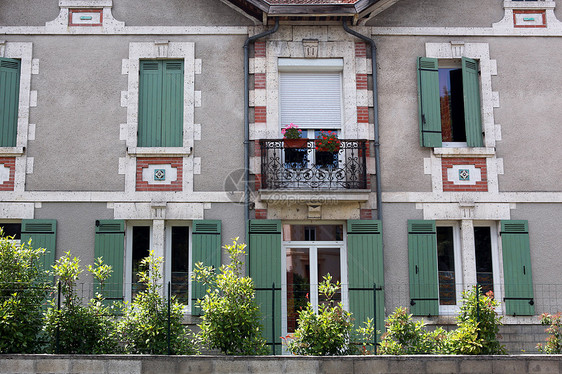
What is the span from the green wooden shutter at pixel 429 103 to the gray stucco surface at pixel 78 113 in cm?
518

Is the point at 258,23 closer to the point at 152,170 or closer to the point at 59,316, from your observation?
the point at 152,170

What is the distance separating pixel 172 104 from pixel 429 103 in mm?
4500

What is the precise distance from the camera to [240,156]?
36.3ft

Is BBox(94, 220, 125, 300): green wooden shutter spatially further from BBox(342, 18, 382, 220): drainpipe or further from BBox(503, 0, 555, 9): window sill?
BBox(503, 0, 555, 9): window sill

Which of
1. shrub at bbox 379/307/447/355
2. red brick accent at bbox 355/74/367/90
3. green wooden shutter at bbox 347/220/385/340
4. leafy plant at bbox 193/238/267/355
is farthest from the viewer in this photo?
red brick accent at bbox 355/74/367/90

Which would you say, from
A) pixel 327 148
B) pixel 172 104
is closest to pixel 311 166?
pixel 327 148

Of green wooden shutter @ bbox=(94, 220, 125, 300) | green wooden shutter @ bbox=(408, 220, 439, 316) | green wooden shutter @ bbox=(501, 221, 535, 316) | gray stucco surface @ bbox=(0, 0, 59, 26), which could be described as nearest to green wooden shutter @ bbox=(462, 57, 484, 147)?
green wooden shutter @ bbox=(501, 221, 535, 316)

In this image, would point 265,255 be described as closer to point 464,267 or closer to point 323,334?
point 323,334

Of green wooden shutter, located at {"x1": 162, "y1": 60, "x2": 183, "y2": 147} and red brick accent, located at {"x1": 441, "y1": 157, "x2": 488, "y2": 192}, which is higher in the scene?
green wooden shutter, located at {"x1": 162, "y1": 60, "x2": 183, "y2": 147}

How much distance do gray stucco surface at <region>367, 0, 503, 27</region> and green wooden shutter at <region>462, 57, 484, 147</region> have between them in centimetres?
80

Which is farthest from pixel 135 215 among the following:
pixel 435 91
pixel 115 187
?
pixel 435 91

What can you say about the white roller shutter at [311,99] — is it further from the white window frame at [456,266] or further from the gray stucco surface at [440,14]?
the white window frame at [456,266]

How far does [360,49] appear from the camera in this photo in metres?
11.4

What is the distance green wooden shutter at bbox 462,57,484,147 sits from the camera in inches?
441
